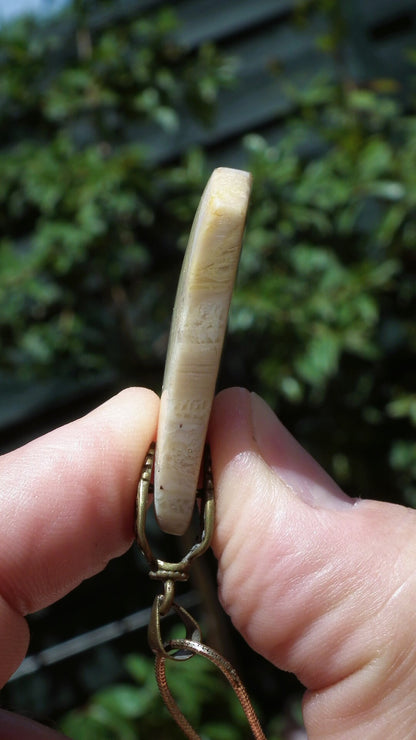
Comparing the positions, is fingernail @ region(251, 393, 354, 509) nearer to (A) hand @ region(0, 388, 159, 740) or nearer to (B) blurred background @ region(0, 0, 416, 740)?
(A) hand @ region(0, 388, 159, 740)

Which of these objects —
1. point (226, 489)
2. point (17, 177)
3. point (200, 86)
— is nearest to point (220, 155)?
point (200, 86)

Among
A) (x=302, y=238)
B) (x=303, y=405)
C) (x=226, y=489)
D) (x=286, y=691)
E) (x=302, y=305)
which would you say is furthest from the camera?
(x=286, y=691)

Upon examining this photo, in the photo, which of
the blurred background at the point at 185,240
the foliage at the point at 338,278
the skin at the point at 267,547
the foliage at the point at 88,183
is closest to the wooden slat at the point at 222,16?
the blurred background at the point at 185,240

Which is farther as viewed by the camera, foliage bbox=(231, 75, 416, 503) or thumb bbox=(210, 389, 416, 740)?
foliage bbox=(231, 75, 416, 503)

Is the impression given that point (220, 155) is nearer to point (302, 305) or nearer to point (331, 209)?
point (331, 209)

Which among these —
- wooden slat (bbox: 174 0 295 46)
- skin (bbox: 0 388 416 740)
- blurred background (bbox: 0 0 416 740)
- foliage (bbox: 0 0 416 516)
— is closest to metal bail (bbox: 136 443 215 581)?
skin (bbox: 0 388 416 740)

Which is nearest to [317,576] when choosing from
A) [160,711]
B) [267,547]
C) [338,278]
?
[267,547]

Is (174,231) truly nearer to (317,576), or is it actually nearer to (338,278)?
(338,278)
